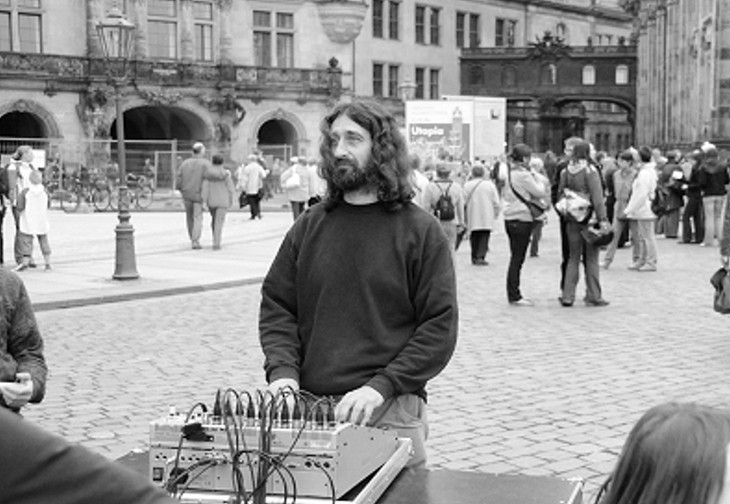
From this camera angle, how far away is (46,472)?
4.50ft

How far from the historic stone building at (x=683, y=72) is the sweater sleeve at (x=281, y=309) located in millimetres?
29068

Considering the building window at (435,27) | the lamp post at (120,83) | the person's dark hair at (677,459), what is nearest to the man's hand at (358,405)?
the person's dark hair at (677,459)

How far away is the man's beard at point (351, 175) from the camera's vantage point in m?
3.89

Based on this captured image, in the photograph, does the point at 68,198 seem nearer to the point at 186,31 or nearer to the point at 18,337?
the point at 186,31

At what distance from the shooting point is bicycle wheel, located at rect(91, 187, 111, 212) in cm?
3609

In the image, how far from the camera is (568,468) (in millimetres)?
6379

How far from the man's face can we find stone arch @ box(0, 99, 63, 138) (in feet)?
147

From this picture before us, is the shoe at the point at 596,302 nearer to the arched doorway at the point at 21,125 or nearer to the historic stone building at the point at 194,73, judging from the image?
the historic stone building at the point at 194,73

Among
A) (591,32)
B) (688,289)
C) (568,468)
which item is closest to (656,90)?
(591,32)

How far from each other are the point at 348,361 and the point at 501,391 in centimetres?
487

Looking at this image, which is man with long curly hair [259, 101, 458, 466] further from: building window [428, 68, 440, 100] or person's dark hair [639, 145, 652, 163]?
building window [428, 68, 440, 100]

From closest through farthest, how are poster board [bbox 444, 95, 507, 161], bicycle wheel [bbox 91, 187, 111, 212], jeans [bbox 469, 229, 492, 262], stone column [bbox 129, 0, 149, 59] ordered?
jeans [bbox 469, 229, 492, 262]
poster board [bbox 444, 95, 507, 161]
bicycle wheel [bbox 91, 187, 111, 212]
stone column [bbox 129, 0, 149, 59]

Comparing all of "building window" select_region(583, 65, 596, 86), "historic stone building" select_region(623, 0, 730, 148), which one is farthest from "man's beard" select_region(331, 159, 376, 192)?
"building window" select_region(583, 65, 596, 86)

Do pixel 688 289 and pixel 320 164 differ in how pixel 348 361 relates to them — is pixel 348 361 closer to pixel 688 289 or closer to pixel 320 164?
pixel 320 164
